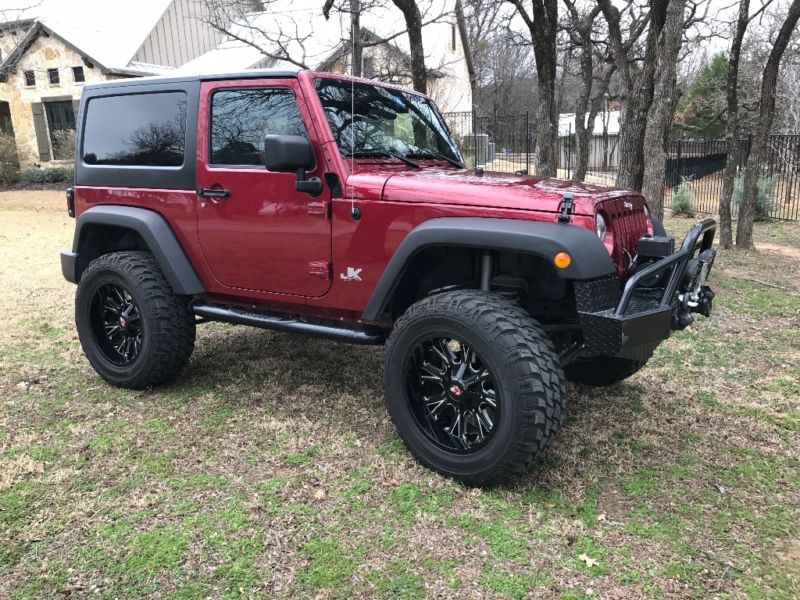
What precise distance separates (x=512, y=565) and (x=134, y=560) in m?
1.52

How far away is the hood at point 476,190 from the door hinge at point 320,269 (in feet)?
1.50

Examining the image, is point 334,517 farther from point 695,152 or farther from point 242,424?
point 695,152

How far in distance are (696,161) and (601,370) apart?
1865 centimetres

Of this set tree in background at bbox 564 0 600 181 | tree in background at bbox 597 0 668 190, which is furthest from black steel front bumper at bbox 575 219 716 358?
tree in background at bbox 564 0 600 181

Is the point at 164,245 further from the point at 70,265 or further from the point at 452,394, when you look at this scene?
the point at 452,394

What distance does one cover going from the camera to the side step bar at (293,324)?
11.7 feet

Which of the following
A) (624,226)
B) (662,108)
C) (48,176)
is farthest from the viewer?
(48,176)

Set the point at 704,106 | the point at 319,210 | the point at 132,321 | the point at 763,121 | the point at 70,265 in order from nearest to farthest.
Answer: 1. the point at 319,210
2. the point at 132,321
3. the point at 70,265
4. the point at 763,121
5. the point at 704,106

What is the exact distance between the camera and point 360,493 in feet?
10.2

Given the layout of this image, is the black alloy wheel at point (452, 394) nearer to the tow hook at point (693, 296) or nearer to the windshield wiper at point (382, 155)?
the tow hook at point (693, 296)

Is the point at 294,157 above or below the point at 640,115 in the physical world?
below

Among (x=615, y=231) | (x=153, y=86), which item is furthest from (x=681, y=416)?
(x=153, y=86)

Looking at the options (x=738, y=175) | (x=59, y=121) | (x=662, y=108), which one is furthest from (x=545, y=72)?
(x=59, y=121)

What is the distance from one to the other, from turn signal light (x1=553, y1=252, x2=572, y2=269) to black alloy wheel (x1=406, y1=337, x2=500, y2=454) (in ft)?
1.86
